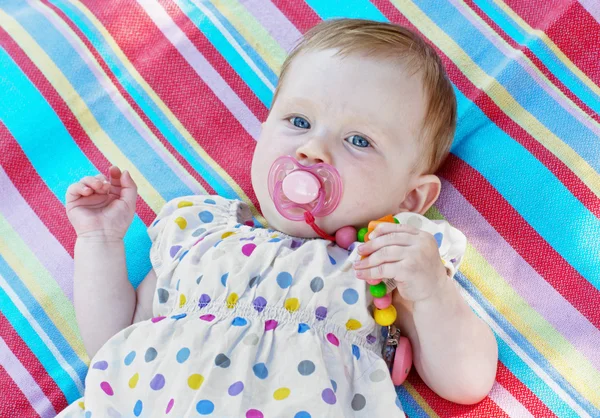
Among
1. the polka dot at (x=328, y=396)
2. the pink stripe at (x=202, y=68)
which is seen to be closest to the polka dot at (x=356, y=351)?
the polka dot at (x=328, y=396)

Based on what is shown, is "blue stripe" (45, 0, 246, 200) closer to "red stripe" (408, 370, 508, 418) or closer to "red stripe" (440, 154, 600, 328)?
"red stripe" (440, 154, 600, 328)

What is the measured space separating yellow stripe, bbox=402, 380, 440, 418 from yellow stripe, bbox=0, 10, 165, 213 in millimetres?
681

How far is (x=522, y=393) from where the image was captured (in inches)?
59.3

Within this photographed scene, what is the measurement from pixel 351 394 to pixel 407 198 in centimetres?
43

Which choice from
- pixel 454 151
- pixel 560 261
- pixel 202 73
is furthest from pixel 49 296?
pixel 560 261

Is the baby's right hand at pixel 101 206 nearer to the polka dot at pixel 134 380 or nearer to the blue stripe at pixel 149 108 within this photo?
the blue stripe at pixel 149 108

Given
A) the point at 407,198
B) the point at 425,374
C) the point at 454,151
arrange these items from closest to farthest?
the point at 425,374, the point at 407,198, the point at 454,151

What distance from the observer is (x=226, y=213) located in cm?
165

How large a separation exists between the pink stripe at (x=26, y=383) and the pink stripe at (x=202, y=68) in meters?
0.72

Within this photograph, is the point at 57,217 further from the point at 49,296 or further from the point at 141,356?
the point at 141,356

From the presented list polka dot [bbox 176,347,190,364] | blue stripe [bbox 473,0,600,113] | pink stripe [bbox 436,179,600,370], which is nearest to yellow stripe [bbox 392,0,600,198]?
blue stripe [bbox 473,0,600,113]

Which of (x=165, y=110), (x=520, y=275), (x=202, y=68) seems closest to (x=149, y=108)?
(x=165, y=110)

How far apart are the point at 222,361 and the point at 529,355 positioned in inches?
24.3

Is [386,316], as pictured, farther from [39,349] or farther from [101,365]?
[39,349]
